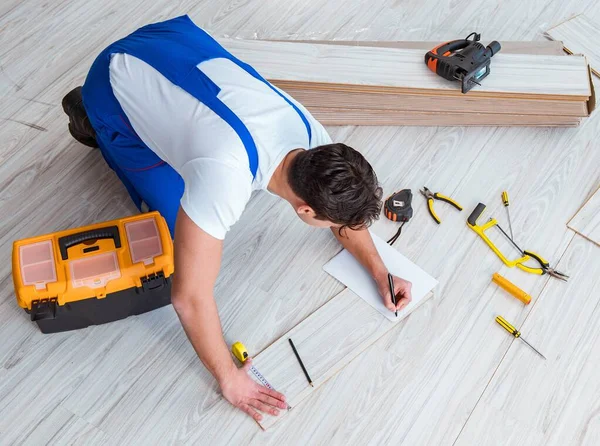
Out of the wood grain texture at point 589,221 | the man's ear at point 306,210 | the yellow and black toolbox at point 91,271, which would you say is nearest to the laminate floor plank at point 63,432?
the yellow and black toolbox at point 91,271

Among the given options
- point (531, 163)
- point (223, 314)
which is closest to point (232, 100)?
point (223, 314)

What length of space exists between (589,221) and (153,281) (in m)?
1.64

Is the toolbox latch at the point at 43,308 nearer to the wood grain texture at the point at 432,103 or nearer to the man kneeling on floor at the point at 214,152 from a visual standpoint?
the man kneeling on floor at the point at 214,152

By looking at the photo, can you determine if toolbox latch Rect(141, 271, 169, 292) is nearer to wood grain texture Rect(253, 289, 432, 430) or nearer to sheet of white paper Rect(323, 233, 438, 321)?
wood grain texture Rect(253, 289, 432, 430)

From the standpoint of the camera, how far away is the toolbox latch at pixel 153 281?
206 cm

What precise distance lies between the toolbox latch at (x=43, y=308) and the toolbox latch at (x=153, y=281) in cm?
28

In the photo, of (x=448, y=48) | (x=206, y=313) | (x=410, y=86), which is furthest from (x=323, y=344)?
(x=448, y=48)

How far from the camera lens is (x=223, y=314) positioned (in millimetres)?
2238

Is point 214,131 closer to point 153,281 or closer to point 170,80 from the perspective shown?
point 170,80

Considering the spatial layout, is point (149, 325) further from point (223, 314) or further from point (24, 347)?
point (24, 347)

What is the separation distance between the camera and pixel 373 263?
2.25 meters

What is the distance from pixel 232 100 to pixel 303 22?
1.72 metres

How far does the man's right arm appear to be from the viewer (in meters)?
1.64

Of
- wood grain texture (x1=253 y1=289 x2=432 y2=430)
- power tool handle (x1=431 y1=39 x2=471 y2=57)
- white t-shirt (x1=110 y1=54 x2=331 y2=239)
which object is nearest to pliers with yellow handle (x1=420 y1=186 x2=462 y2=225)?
wood grain texture (x1=253 y1=289 x2=432 y2=430)
